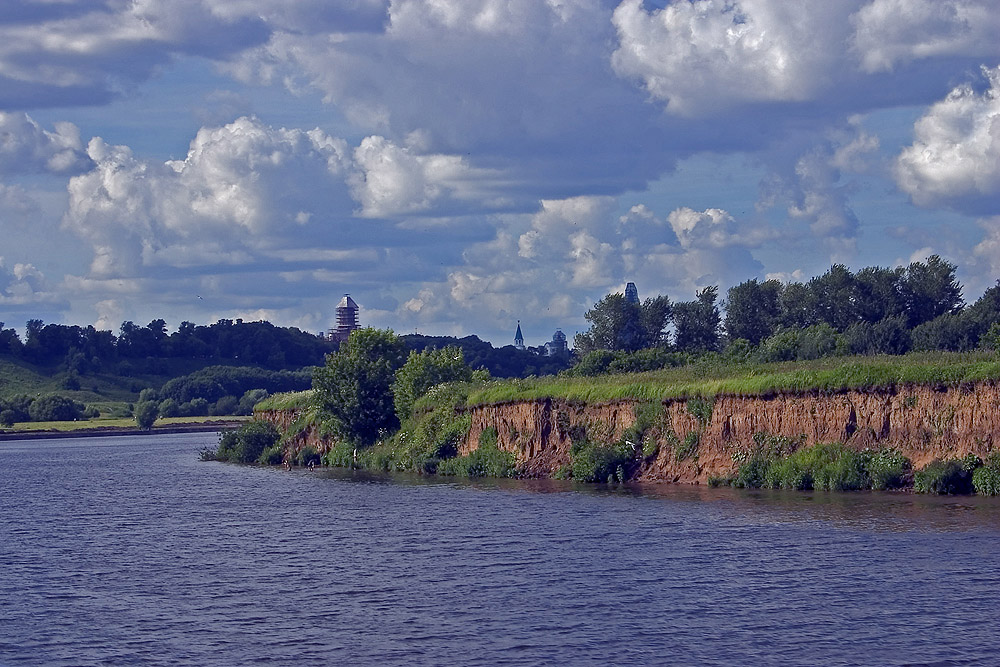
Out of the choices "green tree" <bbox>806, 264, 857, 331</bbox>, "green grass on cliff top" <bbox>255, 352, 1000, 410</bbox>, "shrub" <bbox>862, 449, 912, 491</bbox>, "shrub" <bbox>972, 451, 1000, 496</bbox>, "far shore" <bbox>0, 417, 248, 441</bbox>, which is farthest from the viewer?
"far shore" <bbox>0, 417, 248, 441</bbox>

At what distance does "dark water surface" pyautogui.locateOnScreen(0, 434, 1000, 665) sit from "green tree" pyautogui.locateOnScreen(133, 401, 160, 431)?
11654 centimetres

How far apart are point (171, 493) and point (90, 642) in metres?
38.6

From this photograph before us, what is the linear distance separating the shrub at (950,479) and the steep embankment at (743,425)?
3.66 feet

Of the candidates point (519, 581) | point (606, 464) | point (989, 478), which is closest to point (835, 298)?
point (606, 464)

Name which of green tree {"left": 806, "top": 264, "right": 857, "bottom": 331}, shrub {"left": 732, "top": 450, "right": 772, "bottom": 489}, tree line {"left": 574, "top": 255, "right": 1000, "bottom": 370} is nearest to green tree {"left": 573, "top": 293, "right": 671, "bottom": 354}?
tree line {"left": 574, "top": 255, "right": 1000, "bottom": 370}

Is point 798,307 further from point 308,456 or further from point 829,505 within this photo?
point 829,505

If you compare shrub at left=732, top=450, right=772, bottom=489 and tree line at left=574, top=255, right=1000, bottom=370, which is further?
tree line at left=574, top=255, right=1000, bottom=370

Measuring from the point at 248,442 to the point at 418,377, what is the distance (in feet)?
68.9

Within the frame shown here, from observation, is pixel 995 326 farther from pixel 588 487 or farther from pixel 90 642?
pixel 90 642

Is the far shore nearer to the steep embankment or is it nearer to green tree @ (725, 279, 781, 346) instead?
green tree @ (725, 279, 781, 346)

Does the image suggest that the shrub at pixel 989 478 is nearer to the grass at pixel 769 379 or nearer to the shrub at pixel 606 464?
the grass at pixel 769 379

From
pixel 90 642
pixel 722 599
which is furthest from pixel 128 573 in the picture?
pixel 722 599

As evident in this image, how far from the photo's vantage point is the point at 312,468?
85.8 meters

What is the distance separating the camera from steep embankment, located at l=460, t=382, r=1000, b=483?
1919 inches
